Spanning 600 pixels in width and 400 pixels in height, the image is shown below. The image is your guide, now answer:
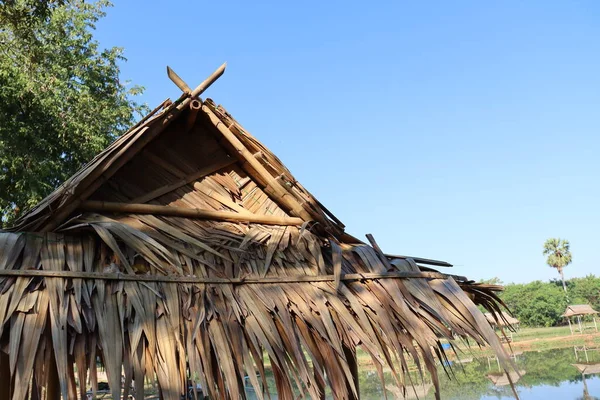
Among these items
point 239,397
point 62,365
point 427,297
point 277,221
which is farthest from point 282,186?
point 62,365

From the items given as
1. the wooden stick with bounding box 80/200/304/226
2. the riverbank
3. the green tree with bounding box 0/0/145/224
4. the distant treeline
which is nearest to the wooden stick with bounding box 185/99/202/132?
the wooden stick with bounding box 80/200/304/226

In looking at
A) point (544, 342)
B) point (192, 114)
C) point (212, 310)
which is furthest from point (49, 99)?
point (544, 342)

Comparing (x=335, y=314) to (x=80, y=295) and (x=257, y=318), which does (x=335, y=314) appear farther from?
(x=80, y=295)

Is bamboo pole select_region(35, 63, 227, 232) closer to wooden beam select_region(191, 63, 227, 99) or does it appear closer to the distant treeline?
wooden beam select_region(191, 63, 227, 99)

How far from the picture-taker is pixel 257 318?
1958 millimetres

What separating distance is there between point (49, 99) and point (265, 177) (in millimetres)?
7228

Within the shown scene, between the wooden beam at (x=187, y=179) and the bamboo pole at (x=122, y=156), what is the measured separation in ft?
0.65

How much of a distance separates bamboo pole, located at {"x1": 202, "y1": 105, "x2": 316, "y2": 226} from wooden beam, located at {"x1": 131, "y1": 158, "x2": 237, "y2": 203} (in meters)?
0.09

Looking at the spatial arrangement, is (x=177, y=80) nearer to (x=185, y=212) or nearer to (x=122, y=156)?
(x=122, y=156)

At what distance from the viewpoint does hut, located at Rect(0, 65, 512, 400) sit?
5.53ft

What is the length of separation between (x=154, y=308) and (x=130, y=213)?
0.60 metres

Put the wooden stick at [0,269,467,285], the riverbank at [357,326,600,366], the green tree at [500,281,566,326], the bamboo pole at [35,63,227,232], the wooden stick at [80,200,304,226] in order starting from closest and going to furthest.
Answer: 1. the wooden stick at [0,269,467,285]
2. the bamboo pole at [35,63,227,232]
3. the wooden stick at [80,200,304,226]
4. the riverbank at [357,326,600,366]
5. the green tree at [500,281,566,326]

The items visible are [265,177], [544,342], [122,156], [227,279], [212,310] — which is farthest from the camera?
[544,342]

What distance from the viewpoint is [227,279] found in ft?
6.88
